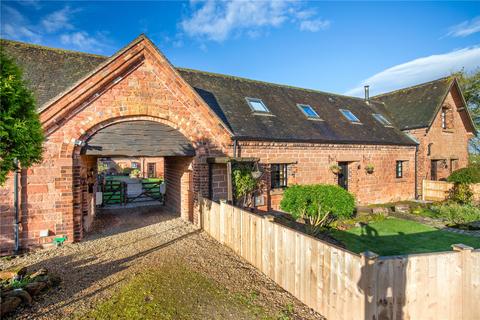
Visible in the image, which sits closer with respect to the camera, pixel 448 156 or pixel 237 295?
pixel 237 295

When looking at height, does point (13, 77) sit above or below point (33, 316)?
above

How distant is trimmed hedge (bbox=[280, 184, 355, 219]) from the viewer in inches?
356

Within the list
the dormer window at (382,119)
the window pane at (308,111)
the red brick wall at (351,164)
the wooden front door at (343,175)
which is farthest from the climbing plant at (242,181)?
the dormer window at (382,119)

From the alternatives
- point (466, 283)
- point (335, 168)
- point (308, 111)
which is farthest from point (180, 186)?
point (466, 283)

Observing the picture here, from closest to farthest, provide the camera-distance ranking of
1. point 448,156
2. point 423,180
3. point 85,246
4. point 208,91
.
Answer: point 85,246
point 208,91
point 423,180
point 448,156

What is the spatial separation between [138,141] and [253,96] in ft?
24.8

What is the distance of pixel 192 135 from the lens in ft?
31.7

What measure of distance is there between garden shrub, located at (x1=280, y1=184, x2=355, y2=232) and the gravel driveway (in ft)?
10.8

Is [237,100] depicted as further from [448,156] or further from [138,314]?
[448,156]

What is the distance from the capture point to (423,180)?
1711cm

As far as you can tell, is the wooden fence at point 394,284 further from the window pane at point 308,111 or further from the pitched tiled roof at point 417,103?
the pitched tiled roof at point 417,103

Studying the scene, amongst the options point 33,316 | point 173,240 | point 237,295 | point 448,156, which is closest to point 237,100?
point 173,240

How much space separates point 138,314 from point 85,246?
447 centimetres

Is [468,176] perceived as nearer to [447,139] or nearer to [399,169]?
[399,169]
